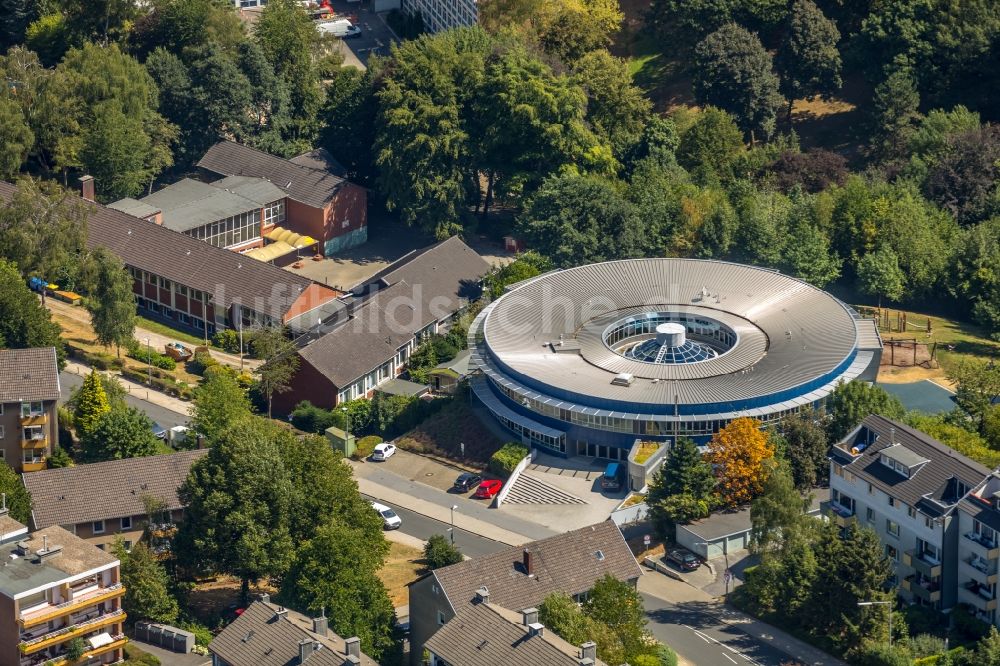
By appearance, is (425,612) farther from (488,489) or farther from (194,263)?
(194,263)

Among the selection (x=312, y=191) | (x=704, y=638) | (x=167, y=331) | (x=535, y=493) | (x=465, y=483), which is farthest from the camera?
(x=312, y=191)

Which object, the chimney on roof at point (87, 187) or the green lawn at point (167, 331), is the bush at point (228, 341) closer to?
the green lawn at point (167, 331)

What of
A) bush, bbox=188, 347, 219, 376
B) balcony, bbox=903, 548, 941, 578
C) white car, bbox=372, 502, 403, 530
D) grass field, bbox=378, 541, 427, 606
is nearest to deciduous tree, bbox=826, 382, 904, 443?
balcony, bbox=903, 548, 941, 578

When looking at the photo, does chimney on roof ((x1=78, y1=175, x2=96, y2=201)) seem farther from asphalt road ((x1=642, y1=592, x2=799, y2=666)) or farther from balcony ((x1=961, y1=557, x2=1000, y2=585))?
balcony ((x1=961, y1=557, x2=1000, y2=585))

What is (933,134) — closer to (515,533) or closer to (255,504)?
(515,533)

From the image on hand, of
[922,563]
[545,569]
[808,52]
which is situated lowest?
[922,563]

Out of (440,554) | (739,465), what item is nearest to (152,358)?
(440,554)

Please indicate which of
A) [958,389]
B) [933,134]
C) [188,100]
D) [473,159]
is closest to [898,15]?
[933,134]
